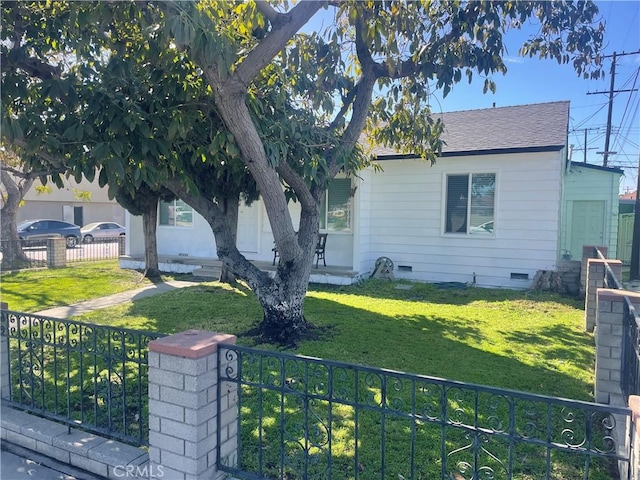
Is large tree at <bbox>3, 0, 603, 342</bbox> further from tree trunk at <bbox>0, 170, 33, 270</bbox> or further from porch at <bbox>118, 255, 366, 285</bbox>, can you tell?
tree trunk at <bbox>0, 170, 33, 270</bbox>

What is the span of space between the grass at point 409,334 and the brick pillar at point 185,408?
0.37 meters

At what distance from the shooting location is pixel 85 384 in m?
4.35

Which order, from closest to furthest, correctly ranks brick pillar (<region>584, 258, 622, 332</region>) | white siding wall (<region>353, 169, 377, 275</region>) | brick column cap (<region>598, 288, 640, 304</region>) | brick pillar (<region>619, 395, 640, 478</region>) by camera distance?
1. brick pillar (<region>619, 395, 640, 478</region>)
2. brick column cap (<region>598, 288, 640, 304</region>)
3. brick pillar (<region>584, 258, 622, 332</region>)
4. white siding wall (<region>353, 169, 377, 275</region>)

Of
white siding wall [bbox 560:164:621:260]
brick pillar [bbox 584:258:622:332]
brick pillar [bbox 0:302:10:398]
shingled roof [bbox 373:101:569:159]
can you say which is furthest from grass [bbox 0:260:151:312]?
white siding wall [bbox 560:164:621:260]

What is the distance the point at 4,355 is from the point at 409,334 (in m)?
4.75

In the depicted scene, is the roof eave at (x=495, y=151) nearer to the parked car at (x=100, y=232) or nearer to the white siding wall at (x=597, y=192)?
the white siding wall at (x=597, y=192)

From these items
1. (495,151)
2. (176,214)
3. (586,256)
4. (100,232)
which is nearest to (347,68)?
(495,151)

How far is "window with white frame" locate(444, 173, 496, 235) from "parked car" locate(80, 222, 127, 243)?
2180 cm

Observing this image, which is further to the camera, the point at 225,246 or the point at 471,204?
the point at 471,204

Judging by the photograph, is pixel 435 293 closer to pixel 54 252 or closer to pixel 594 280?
pixel 594 280

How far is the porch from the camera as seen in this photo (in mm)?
10508

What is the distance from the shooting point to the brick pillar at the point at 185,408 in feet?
8.47

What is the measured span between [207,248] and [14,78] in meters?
9.48

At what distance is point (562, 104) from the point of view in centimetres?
1198
